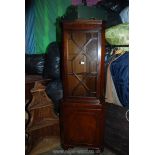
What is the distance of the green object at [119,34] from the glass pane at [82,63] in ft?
0.48

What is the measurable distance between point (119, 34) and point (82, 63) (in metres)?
0.46

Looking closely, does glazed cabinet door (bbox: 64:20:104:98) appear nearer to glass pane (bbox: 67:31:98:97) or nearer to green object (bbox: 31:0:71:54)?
glass pane (bbox: 67:31:98:97)

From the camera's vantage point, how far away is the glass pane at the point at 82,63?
222 cm

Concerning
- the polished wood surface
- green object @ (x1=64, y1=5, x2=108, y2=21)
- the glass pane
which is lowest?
the polished wood surface

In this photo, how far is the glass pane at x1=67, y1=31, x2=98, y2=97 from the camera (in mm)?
2223

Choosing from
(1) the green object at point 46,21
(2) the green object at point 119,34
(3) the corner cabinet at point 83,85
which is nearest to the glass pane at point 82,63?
(3) the corner cabinet at point 83,85

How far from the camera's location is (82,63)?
231 centimetres

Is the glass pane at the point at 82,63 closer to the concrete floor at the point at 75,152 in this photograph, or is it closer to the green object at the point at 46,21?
→ the concrete floor at the point at 75,152

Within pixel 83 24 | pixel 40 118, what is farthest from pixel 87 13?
pixel 40 118

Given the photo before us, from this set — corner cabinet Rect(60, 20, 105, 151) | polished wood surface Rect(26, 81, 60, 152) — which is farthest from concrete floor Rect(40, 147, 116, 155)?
polished wood surface Rect(26, 81, 60, 152)
